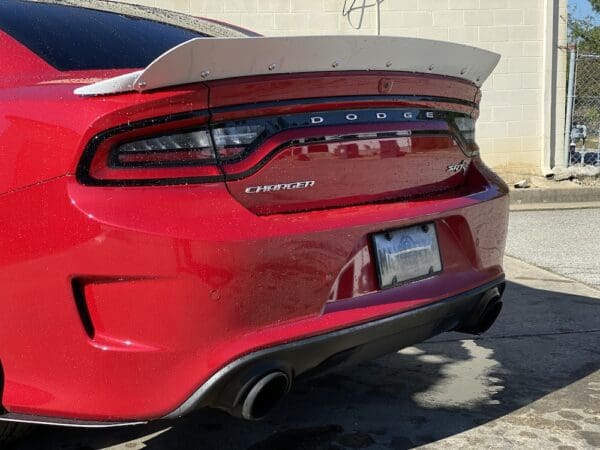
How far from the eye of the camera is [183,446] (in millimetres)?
2830

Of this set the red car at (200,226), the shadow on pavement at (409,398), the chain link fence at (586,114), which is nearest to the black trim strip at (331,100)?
the red car at (200,226)

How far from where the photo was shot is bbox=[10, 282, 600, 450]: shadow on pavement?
2885mm

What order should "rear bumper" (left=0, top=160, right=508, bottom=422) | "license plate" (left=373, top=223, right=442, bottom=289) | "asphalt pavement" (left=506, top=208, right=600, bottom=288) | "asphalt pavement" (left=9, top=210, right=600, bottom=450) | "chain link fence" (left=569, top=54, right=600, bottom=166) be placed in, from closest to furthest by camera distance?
"rear bumper" (left=0, top=160, right=508, bottom=422)
"license plate" (left=373, top=223, right=442, bottom=289)
"asphalt pavement" (left=9, top=210, right=600, bottom=450)
"asphalt pavement" (left=506, top=208, right=600, bottom=288)
"chain link fence" (left=569, top=54, right=600, bottom=166)

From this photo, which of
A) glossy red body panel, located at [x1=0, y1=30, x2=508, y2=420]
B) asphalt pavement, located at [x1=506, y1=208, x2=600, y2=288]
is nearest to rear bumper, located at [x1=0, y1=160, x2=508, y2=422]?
glossy red body panel, located at [x1=0, y1=30, x2=508, y2=420]

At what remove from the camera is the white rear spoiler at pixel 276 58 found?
6.72 feet

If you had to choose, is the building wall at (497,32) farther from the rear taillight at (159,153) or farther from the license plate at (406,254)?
the rear taillight at (159,153)

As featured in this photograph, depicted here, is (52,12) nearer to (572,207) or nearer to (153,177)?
(153,177)

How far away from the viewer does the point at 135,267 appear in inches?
79.7

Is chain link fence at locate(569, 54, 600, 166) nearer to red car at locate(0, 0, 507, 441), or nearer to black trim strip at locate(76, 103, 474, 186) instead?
black trim strip at locate(76, 103, 474, 186)

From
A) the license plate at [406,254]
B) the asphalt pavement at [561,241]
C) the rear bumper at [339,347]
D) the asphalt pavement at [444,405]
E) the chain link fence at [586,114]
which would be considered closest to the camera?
the rear bumper at [339,347]

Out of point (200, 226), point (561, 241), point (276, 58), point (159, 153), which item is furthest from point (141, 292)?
point (561, 241)

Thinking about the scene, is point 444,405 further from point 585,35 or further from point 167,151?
point 585,35

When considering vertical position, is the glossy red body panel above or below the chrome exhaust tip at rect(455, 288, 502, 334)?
above

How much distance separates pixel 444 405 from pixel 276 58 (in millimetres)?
1705
